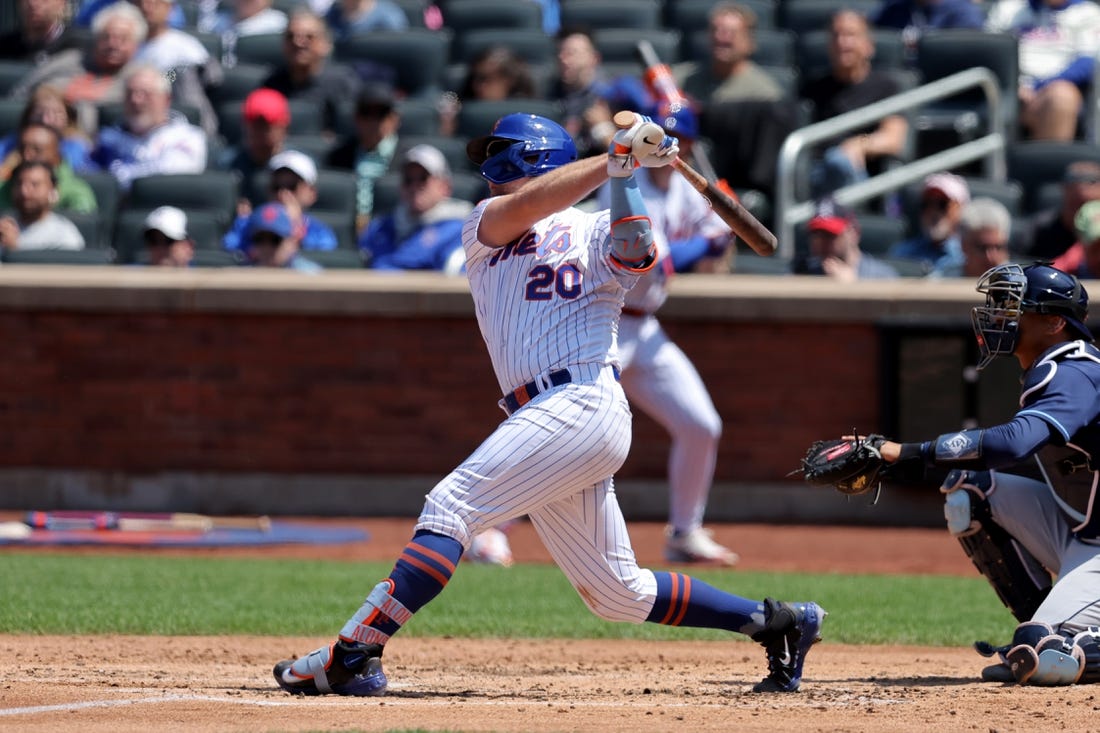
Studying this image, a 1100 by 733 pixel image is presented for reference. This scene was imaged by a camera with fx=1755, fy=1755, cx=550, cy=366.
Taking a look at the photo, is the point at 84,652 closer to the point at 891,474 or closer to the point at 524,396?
the point at 524,396

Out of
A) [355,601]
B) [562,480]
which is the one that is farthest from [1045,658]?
[355,601]

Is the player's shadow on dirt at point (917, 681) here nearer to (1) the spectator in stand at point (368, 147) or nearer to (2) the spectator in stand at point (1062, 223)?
(2) the spectator in stand at point (1062, 223)

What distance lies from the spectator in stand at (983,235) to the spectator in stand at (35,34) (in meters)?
6.99

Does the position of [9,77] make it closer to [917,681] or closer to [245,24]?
[245,24]

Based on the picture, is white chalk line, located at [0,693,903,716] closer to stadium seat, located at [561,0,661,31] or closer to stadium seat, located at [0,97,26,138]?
stadium seat, located at [0,97,26,138]

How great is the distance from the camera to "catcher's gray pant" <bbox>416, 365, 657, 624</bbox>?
16.3 feet

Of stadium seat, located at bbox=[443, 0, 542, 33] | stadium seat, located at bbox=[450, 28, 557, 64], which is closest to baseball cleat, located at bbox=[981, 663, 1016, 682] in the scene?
stadium seat, located at bbox=[450, 28, 557, 64]

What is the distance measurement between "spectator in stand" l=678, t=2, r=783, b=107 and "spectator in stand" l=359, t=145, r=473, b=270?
79.0 inches

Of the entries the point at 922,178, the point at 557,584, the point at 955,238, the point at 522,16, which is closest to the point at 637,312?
the point at 557,584

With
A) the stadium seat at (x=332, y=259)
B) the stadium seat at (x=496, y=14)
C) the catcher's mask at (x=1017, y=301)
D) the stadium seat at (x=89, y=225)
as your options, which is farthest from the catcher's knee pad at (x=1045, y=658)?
the stadium seat at (x=496, y=14)

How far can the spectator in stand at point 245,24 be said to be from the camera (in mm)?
13367

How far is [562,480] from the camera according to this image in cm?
503

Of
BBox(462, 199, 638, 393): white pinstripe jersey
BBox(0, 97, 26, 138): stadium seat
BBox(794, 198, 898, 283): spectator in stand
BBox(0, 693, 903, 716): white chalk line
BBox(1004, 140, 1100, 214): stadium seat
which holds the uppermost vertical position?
BBox(0, 97, 26, 138): stadium seat

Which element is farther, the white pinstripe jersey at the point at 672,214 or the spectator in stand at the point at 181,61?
the spectator in stand at the point at 181,61
